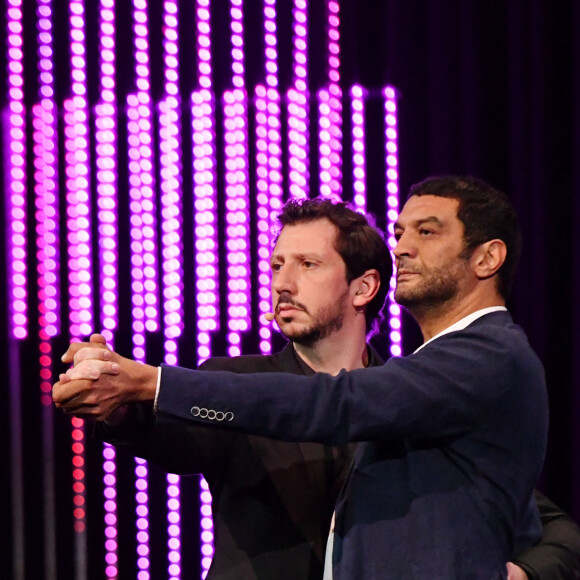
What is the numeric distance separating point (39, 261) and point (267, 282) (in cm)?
70

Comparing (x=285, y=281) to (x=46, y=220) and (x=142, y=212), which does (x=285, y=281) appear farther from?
(x=46, y=220)

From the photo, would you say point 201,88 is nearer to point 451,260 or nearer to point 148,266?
point 148,266

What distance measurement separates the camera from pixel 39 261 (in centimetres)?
290

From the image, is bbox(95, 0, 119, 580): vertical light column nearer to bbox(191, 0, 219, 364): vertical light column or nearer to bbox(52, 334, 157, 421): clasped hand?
bbox(191, 0, 219, 364): vertical light column

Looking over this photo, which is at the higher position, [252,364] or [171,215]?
[171,215]

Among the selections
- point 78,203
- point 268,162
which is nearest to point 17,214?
point 78,203

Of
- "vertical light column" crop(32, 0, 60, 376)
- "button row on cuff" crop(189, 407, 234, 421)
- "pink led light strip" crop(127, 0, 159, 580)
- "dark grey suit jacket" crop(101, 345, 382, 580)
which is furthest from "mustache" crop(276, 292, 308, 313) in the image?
"vertical light column" crop(32, 0, 60, 376)

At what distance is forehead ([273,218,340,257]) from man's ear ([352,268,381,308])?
81 millimetres


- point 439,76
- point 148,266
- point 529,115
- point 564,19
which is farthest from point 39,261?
point 564,19

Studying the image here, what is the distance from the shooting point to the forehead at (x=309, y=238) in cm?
199

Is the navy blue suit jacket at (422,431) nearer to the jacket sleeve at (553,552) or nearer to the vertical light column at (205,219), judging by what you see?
the jacket sleeve at (553,552)

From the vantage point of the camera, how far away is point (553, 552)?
1.77 m

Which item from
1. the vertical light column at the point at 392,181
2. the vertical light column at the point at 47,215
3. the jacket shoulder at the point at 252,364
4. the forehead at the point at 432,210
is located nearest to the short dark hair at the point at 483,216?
the forehead at the point at 432,210

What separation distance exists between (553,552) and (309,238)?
781 mm
